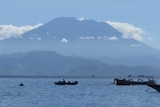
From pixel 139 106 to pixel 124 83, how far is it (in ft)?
250

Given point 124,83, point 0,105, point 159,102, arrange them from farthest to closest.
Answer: point 124,83, point 159,102, point 0,105

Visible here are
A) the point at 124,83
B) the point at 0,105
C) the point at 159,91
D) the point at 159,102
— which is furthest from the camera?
the point at 124,83

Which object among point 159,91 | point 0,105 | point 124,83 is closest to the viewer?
point 0,105

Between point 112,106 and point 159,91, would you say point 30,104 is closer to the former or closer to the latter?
point 112,106

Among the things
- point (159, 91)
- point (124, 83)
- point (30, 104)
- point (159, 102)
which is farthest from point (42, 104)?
point (124, 83)

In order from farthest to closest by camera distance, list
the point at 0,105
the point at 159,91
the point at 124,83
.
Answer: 1. the point at 124,83
2. the point at 159,91
3. the point at 0,105

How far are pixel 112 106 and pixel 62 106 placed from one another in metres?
6.46

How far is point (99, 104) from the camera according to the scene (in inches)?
3004

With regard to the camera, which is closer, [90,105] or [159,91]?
[90,105]

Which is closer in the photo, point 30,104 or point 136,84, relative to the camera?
point 30,104

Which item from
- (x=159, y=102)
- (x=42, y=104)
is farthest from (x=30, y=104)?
(x=159, y=102)

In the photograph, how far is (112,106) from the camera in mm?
73375

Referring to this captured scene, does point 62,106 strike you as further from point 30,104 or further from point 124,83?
point 124,83

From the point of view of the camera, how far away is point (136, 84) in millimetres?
157875
